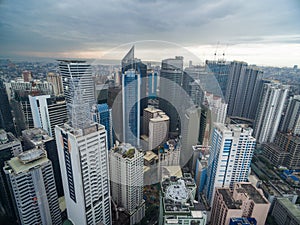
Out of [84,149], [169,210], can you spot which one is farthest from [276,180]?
[84,149]

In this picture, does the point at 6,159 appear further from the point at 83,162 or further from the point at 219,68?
the point at 219,68

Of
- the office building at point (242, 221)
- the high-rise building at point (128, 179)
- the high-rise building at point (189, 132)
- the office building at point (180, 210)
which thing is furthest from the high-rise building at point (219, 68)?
the office building at point (242, 221)

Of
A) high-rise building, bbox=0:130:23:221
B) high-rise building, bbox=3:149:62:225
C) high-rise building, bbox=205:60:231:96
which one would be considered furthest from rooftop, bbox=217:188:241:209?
high-rise building, bbox=0:130:23:221

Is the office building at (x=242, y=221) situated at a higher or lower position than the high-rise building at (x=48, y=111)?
lower

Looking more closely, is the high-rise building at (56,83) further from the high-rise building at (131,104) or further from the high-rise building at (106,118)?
the high-rise building at (131,104)

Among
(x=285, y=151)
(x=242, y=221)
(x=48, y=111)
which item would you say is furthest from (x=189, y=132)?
(x=285, y=151)

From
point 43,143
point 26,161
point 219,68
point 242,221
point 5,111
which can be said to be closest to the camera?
point 242,221

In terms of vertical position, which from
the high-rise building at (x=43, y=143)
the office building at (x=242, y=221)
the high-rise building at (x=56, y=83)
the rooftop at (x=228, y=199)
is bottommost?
the office building at (x=242, y=221)
